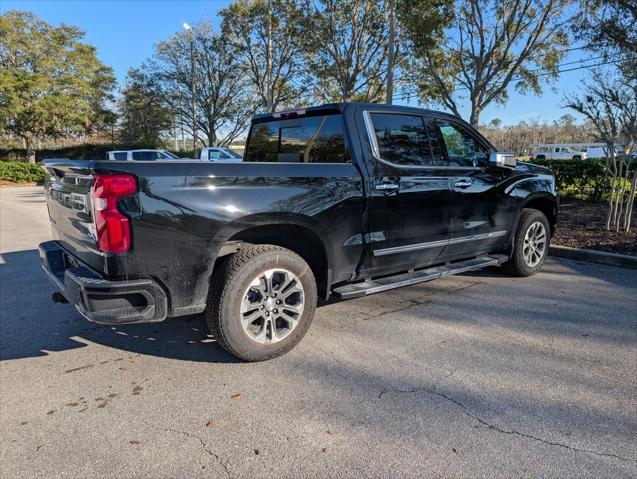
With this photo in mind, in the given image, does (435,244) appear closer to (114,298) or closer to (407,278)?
(407,278)

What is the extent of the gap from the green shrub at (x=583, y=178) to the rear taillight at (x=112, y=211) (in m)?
11.4

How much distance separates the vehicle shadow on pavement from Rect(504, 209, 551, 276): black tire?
3725 mm

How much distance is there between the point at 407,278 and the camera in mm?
4078

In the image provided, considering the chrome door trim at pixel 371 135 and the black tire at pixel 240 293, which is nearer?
the black tire at pixel 240 293

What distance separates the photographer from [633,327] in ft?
13.1

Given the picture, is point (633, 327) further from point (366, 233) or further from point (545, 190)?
point (366, 233)

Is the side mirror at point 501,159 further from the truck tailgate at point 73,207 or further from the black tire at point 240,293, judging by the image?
the truck tailgate at point 73,207

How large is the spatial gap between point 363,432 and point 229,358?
1.30 metres


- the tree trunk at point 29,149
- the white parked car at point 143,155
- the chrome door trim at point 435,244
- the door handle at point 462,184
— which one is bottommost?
the chrome door trim at point 435,244

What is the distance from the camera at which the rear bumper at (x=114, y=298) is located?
2.65 m

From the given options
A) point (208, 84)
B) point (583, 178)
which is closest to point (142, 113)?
point (208, 84)

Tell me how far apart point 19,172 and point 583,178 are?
93.4ft

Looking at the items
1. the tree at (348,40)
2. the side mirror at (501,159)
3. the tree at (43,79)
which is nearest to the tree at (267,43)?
the tree at (348,40)

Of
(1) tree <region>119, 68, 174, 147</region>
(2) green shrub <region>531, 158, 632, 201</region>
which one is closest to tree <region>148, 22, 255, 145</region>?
(1) tree <region>119, 68, 174, 147</region>
